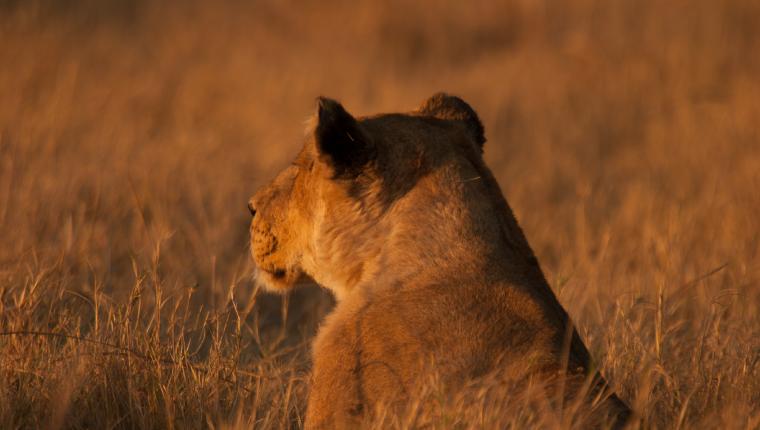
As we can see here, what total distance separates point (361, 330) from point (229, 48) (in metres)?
9.22

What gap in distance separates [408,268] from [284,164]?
5283 millimetres

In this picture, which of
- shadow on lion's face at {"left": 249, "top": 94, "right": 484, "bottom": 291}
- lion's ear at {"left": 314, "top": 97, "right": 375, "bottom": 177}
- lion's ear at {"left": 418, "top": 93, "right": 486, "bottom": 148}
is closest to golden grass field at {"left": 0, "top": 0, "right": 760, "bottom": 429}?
shadow on lion's face at {"left": 249, "top": 94, "right": 484, "bottom": 291}

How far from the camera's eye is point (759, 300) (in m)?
6.18

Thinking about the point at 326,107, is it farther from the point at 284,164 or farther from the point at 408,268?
the point at 284,164

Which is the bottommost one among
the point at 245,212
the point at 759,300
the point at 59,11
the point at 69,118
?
the point at 759,300

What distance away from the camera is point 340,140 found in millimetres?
3555

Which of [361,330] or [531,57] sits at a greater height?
[531,57]

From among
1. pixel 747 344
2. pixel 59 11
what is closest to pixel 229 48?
pixel 59 11

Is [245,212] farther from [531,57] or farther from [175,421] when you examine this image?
[531,57]

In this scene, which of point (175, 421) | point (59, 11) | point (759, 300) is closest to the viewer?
point (175, 421)

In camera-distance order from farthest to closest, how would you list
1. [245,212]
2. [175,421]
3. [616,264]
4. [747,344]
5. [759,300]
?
1. [245,212]
2. [616,264]
3. [759,300]
4. [747,344]
5. [175,421]

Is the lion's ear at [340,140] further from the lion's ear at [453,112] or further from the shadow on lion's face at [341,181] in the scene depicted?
the lion's ear at [453,112]

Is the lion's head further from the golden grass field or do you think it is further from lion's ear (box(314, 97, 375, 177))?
the golden grass field

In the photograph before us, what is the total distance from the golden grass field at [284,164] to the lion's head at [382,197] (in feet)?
1.85
